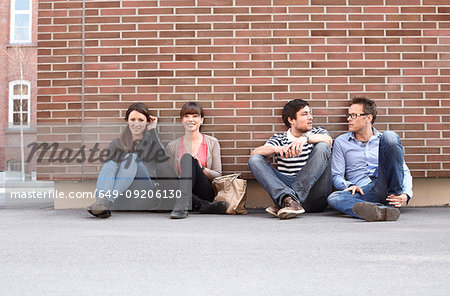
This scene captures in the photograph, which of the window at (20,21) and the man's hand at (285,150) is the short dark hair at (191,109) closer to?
the man's hand at (285,150)

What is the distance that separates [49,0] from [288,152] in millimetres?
3115

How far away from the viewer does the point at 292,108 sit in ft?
14.3

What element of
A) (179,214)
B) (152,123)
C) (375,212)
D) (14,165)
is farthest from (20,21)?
(375,212)

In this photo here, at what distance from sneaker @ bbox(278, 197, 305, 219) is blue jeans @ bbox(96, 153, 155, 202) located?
1339 mm

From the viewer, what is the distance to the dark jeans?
156 inches

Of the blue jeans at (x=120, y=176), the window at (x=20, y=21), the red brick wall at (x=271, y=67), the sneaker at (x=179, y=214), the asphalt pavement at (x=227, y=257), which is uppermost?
the window at (x=20, y=21)

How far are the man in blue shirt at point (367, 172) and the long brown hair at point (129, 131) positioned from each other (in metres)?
1.91

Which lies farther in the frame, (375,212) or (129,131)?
(129,131)

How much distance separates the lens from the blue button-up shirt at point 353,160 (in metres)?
4.18

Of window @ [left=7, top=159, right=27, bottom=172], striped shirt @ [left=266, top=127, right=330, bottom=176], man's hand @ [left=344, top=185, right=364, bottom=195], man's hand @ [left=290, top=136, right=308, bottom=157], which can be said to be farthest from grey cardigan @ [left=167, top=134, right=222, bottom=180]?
window @ [left=7, top=159, right=27, bottom=172]

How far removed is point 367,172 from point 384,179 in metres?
0.47

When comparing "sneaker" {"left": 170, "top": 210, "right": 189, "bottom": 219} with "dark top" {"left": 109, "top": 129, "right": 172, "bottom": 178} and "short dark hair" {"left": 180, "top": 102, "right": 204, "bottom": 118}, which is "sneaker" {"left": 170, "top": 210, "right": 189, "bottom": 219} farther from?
"short dark hair" {"left": 180, "top": 102, "right": 204, "bottom": 118}

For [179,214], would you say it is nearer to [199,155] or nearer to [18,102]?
[199,155]

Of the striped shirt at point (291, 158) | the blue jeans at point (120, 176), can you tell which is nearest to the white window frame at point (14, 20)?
the blue jeans at point (120, 176)
